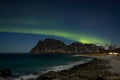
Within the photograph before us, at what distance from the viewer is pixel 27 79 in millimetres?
30953

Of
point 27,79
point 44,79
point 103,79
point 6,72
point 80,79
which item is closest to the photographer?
point 103,79

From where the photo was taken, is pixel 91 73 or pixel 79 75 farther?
pixel 91 73

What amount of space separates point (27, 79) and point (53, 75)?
14.3 feet

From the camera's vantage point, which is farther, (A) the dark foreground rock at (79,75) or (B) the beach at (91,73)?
(A) the dark foreground rock at (79,75)

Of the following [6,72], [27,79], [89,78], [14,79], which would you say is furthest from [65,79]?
[6,72]

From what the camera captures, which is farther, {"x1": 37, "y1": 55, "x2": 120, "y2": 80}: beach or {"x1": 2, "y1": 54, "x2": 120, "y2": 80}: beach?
{"x1": 2, "y1": 54, "x2": 120, "y2": 80}: beach

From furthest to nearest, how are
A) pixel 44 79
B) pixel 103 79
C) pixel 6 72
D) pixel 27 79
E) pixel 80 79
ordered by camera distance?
pixel 6 72
pixel 27 79
pixel 44 79
pixel 80 79
pixel 103 79

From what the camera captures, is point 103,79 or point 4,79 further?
point 4,79

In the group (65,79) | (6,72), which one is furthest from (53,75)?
(6,72)

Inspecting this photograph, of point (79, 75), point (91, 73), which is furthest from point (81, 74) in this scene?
point (91, 73)

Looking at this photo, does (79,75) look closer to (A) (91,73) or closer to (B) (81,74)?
(B) (81,74)

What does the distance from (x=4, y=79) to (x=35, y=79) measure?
492 cm

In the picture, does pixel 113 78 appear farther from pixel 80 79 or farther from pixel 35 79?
pixel 35 79

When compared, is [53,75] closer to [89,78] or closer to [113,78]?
[89,78]
